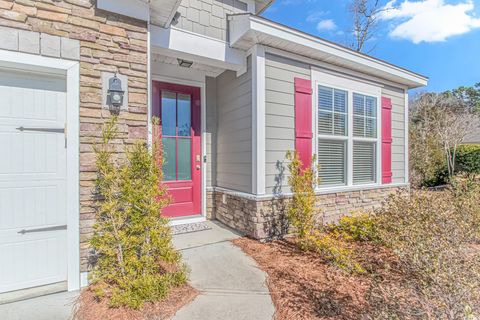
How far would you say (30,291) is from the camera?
2459 millimetres

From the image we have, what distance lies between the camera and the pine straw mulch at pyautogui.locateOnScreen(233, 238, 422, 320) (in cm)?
209

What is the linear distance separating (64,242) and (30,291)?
51cm

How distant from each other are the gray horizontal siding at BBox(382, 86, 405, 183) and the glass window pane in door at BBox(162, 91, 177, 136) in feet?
15.6

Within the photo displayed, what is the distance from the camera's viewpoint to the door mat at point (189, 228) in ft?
13.8

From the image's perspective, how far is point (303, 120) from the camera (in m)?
4.31

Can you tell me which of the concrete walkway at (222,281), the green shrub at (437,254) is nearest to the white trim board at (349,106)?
the green shrub at (437,254)

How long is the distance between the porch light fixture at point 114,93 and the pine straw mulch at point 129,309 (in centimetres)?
191

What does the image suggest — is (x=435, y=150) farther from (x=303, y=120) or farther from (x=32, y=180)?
(x=32, y=180)

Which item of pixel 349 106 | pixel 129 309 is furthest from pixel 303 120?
pixel 129 309

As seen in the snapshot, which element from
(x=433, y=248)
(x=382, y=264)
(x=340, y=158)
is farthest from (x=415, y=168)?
(x=433, y=248)

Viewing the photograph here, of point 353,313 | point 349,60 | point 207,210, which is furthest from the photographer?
point 207,210

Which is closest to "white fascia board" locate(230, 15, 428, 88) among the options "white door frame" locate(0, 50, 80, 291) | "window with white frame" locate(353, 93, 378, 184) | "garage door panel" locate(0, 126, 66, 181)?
"window with white frame" locate(353, 93, 378, 184)

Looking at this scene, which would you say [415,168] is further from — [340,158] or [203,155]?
[203,155]

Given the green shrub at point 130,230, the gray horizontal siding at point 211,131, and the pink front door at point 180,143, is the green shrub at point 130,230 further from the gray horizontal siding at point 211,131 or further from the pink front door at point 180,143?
the gray horizontal siding at point 211,131
